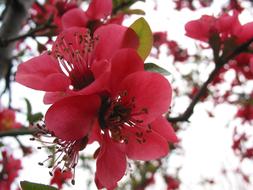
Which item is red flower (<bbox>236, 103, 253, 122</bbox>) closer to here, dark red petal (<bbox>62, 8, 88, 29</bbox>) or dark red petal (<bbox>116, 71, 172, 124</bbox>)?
dark red petal (<bbox>62, 8, 88, 29</bbox>)

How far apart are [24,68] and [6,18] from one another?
119 cm

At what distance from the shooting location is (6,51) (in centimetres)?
184

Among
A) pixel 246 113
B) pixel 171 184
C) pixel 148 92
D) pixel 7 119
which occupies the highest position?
pixel 148 92

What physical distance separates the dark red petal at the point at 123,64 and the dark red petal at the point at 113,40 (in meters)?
0.06

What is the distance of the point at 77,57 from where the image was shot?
89 cm

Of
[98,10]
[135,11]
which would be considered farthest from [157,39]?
[98,10]

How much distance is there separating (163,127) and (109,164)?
0.56 ft

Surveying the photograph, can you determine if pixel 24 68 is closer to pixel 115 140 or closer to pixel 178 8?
pixel 115 140

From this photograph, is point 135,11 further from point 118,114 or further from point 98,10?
point 118,114

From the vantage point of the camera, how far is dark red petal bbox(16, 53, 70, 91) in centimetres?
80

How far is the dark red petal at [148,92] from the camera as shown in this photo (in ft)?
2.66

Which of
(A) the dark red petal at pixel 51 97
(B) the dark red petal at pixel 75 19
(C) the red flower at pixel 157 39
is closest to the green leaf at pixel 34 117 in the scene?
(B) the dark red petal at pixel 75 19

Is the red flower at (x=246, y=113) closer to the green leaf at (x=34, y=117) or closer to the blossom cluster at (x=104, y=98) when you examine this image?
the green leaf at (x=34, y=117)

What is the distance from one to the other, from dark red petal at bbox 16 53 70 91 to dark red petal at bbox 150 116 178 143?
257 millimetres
